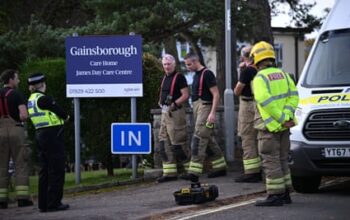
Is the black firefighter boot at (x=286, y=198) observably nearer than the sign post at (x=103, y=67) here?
Yes

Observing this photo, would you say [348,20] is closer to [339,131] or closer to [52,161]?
[339,131]

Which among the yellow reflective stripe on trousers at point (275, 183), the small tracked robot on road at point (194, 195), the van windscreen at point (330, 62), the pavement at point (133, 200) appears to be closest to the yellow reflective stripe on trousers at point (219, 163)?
the pavement at point (133, 200)

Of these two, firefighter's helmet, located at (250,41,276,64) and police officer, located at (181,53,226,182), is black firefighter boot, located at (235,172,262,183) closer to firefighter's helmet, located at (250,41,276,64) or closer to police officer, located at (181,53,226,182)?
police officer, located at (181,53,226,182)

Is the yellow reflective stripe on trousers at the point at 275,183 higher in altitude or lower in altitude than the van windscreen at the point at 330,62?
lower

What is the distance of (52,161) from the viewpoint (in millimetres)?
9438

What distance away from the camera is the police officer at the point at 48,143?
31.0ft

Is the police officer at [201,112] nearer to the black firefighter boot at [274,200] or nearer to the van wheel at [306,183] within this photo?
the van wheel at [306,183]

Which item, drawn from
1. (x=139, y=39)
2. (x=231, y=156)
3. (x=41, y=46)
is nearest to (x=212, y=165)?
(x=231, y=156)

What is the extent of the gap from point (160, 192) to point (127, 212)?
1.59 m

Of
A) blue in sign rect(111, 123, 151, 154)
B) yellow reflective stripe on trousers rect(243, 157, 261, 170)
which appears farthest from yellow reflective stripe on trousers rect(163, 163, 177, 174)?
yellow reflective stripe on trousers rect(243, 157, 261, 170)

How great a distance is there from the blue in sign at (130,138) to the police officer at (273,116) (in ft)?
10.9

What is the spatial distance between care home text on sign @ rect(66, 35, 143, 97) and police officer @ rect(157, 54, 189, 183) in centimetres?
75

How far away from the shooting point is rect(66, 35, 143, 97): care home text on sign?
1203cm

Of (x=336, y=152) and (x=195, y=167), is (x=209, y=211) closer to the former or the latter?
(x=336, y=152)
